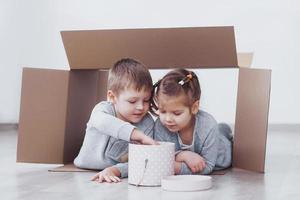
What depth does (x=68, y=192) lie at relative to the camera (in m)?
1.42

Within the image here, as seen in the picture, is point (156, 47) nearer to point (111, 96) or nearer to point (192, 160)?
point (111, 96)

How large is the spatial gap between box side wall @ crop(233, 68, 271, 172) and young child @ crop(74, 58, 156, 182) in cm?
27

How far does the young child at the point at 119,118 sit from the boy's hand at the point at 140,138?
0.5 inches

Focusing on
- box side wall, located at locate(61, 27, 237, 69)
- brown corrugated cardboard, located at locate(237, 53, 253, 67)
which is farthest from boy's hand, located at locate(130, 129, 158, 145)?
brown corrugated cardboard, located at locate(237, 53, 253, 67)

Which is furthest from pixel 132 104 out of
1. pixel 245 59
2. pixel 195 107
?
pixel 245 59

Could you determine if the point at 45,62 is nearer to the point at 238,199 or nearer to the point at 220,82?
the point at 220,82

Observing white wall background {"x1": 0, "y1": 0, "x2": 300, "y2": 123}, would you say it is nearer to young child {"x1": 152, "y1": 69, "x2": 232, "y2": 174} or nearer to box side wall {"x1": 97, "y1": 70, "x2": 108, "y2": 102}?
box side wall {"x1": 97, "y1": 70, "x2": 108, "y2": 102}

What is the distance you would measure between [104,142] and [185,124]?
0.21 meters

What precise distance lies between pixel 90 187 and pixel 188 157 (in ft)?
0.93

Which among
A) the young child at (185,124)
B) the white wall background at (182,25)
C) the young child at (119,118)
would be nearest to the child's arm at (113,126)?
the young child at (119,118)

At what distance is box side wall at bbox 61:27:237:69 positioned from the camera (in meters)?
1.71

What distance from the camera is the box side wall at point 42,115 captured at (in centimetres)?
180

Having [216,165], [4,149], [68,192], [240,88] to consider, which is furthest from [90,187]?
[4,149]

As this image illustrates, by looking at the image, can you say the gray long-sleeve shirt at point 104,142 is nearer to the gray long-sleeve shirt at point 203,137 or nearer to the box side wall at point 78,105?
the gray long-sleeve shirt at point 203,137
